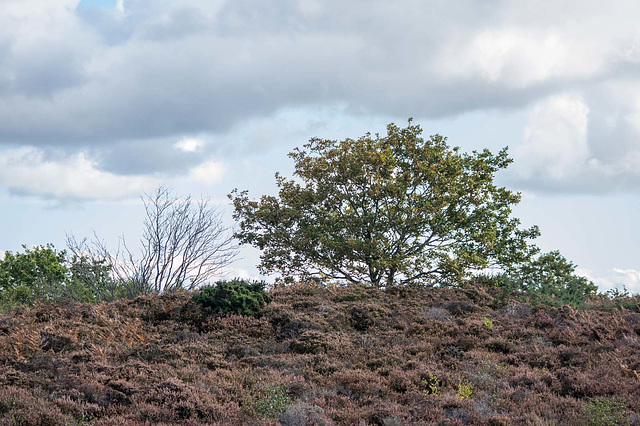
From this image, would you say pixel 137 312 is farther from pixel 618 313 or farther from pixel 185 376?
pixel 618 313

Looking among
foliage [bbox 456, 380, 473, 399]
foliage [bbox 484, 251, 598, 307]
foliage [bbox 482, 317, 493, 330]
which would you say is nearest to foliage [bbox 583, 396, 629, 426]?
foliage [bbox 456, 380, 473, 399]

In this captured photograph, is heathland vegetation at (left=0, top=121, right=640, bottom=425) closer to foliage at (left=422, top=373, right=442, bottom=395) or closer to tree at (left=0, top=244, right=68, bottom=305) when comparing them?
foliage at (left=422, top=373, right=442, bottom=395)

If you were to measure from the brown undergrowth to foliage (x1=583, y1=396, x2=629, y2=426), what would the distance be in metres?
0.03

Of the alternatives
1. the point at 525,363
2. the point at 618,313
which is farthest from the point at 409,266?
the point at 525,363

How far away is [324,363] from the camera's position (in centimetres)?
1131

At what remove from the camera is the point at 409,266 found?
2012 centimetres

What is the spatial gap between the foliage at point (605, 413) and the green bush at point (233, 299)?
27.1 ft

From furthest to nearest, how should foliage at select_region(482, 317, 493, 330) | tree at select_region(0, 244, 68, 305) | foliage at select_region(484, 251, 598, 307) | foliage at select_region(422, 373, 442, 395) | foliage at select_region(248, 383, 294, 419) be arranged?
tree at select_region(0, 244, 68, 305) → foliage at select_region(484, 251, 598, 307) → foliage at select_region(482, 317, 493, 330) → foliage at select_region(422, 373, 442, 395) → foliage at select_region(248, 383, 294, 419)

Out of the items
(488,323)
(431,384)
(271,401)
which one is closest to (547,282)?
(488,323)

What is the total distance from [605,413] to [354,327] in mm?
6588

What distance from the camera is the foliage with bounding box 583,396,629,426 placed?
28.1 ft

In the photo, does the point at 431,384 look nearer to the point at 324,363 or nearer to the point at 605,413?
the point at 324,363

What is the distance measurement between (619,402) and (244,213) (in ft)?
54.7

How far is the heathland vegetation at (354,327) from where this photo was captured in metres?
9.44
